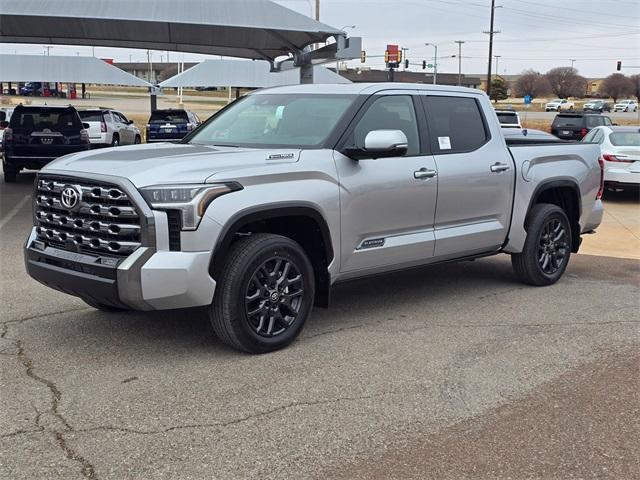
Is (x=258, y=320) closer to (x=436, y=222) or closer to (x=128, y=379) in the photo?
(x=128, y=379)

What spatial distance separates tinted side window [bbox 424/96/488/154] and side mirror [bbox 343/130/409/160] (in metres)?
0.89

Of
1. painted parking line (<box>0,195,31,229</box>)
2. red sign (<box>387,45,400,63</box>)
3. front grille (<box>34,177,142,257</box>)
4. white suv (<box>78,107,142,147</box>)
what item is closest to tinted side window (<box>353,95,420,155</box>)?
front grille (<box>34,177,142,257</box>)

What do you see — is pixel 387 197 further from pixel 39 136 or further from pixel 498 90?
pixel 498 90

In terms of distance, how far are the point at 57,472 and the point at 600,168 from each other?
21.4 ft

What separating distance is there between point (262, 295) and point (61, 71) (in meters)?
29.5

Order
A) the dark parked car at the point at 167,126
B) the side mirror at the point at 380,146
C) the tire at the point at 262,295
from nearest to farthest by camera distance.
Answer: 1. the tire at the point at 262,295
2. the side mirror at the point at 380,146
3. the dark parked car at the point at 167,126

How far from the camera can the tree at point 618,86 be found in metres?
116

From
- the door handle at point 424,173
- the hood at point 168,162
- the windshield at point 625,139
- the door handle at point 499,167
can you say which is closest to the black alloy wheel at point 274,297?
the hood at point 168,162

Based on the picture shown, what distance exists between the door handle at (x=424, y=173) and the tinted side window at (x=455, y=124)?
0.27 meters

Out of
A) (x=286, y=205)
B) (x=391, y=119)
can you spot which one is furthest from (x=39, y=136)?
(x=286, y=205)

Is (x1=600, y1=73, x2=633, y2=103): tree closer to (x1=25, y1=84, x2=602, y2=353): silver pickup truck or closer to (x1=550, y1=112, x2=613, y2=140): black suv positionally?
(x1=550, y1=112, x2=613, y2=140): black suv

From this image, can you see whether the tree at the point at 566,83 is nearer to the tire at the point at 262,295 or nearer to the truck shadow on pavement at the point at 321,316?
the truck shadow on pavement at the point at 321,316

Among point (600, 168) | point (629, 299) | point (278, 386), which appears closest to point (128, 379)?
point (278, 386)

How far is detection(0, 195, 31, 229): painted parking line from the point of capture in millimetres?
11289
